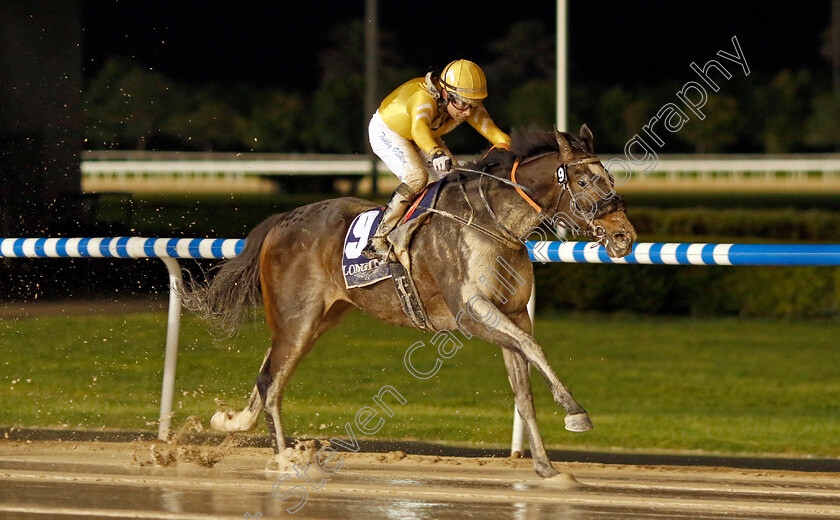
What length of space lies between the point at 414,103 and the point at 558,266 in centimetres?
741

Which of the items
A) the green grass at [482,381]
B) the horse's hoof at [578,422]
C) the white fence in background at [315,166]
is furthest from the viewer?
the white fence in background at [315,166]

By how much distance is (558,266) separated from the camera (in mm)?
12469

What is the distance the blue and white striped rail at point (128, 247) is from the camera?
615 centimetres

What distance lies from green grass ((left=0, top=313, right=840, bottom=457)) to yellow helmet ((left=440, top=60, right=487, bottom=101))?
6.71ft

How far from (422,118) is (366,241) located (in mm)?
599

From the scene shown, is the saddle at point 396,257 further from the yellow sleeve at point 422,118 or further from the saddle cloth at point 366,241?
the yellow sleeve at point 422,118

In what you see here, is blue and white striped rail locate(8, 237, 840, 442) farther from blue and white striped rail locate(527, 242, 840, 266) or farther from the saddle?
the saddle

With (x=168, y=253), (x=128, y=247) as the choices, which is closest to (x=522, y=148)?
(x=168, y=253)

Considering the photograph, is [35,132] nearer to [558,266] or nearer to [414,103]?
[558,266]

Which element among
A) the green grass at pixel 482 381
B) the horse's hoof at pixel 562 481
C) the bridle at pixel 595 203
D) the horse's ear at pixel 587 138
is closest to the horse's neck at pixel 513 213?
the bridle at pixel 595 203

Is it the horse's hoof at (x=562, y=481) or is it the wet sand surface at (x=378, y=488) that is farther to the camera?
the horse's hoof at (x=562, y=481)

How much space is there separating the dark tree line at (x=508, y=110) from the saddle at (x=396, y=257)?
25.4 meters

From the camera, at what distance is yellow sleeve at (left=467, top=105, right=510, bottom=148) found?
5402 mm

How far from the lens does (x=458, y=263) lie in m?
5.01
